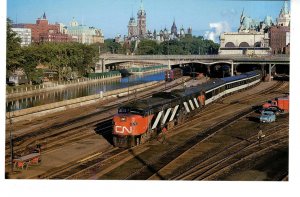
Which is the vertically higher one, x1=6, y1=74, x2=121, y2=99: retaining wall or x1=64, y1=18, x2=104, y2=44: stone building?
x1=64, y1=18, x2=104, y2=44: stone building

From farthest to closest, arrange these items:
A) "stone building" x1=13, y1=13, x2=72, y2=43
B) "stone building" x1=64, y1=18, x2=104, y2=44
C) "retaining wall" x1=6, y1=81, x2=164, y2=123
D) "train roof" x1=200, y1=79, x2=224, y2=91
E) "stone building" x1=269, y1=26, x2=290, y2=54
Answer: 1. "stone building" x1=64, y1=18, x2=104, y2=44
2. "stone building" x1=13, y1=13, x2=72, y2=43
3. "stone building" x1=269, y1=26, x2=290, y2=54
4. "train roof" x1=200, y1=79, x2=224, y2=91
5. "retaining wall" x1=6, y1=81, x2=164, y2=123

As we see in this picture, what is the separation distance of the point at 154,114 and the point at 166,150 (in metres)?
2.54

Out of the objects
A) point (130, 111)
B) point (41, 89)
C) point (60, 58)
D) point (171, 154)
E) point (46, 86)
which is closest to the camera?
point (171, 154)

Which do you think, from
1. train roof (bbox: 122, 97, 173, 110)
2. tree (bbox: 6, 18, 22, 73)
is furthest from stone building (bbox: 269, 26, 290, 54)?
train roof (bbox: 122, 97, 173, 110)

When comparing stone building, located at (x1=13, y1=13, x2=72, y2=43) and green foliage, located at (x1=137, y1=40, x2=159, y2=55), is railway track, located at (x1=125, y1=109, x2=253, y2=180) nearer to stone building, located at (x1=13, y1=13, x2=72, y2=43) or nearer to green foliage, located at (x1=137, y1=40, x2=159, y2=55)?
green foliage, located at (x1=137, y1=40, x2=159, y2=55)

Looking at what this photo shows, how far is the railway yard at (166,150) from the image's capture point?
20.3 meters

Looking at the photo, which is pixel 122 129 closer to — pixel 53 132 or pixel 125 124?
pixel 125 124

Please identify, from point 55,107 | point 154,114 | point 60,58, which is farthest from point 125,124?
point 60,58

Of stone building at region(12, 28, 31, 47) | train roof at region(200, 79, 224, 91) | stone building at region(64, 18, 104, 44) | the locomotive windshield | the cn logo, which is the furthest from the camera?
stone building at region(64, 18, 104, 44)

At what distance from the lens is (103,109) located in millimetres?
41656

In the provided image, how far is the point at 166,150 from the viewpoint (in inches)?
968

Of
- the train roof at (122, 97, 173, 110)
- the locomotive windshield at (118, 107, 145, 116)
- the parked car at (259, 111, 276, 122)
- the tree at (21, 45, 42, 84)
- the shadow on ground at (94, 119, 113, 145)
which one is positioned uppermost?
the tree at (21, 45, 42, 84)

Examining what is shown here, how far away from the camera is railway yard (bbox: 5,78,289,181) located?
2033cm

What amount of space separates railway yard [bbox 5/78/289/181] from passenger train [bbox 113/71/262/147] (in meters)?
0.51
